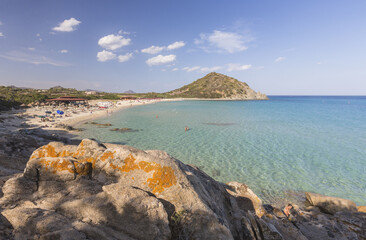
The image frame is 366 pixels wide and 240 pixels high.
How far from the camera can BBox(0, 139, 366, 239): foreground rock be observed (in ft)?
11.4

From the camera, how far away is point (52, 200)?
423 centimetres

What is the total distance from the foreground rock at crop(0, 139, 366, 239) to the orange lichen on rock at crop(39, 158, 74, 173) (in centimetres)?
3

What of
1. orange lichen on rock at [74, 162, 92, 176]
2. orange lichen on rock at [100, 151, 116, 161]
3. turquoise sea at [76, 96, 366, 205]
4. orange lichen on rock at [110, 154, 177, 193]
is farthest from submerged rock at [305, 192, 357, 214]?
orange lichen on rock at [74, 162, 92, 176]

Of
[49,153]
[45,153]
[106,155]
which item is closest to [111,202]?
[106,155]

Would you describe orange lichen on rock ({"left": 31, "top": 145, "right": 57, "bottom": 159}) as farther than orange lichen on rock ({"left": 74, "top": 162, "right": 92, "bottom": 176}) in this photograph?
Yes

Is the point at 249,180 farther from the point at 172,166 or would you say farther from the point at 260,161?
the point at 172,166

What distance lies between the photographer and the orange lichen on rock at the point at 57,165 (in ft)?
15.9

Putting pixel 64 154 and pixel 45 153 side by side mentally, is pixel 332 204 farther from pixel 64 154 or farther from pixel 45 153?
pixel 45 153

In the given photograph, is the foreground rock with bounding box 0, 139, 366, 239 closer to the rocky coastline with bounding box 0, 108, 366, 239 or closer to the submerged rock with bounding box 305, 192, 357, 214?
the rocky coastline with bounding box 0, 108, 366, 239

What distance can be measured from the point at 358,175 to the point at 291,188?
827 cm

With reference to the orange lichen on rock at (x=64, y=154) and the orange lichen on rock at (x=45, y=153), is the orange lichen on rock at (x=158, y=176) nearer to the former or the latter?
the orange lichen on rock at (x=64, y=154)

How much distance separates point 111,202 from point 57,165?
2278 millimetres

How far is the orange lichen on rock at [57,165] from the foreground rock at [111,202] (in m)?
0.03

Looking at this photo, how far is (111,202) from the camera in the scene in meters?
3.92
